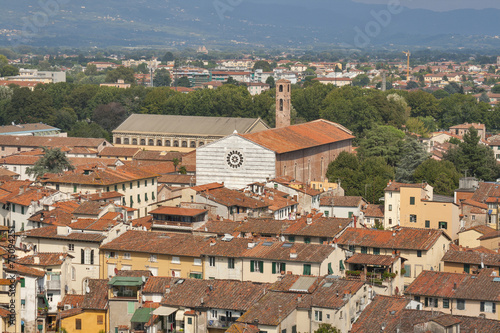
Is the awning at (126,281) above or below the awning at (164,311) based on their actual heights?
above

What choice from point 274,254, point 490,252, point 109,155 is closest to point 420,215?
point 490,252

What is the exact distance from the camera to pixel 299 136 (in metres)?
60.2

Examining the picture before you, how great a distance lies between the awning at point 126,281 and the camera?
1136 inches

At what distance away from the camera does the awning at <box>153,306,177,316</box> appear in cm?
2746

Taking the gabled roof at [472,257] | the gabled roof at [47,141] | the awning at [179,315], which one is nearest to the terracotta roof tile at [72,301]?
the awning at [179,315]

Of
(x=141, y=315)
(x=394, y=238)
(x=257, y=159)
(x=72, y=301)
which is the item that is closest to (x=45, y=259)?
(x=72, y=301)

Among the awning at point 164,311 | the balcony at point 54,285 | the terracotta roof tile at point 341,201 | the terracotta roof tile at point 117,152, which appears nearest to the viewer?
the awning at point 164,311

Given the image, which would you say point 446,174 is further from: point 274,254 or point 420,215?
point 274,254

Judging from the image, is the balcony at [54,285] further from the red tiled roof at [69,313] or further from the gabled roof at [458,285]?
the gabled roof at [458,285]

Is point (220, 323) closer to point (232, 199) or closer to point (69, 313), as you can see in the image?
point (69, 313)

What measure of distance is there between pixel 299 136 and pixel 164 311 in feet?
110

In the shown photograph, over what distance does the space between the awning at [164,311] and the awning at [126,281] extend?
1.40 metres

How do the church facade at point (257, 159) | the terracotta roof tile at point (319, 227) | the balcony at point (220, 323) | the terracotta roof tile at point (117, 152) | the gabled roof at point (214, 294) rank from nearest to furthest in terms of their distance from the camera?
the balcony at point (220, 323) → the gabled roof at point (214, 294) → the terracotta roof tile at point (319, 227) → the church facade at point (257, 159) → the terracotta roof tile at point (117, 152)

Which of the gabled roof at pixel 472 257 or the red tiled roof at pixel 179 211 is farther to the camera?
the red tiled roof at pixel 179 211
